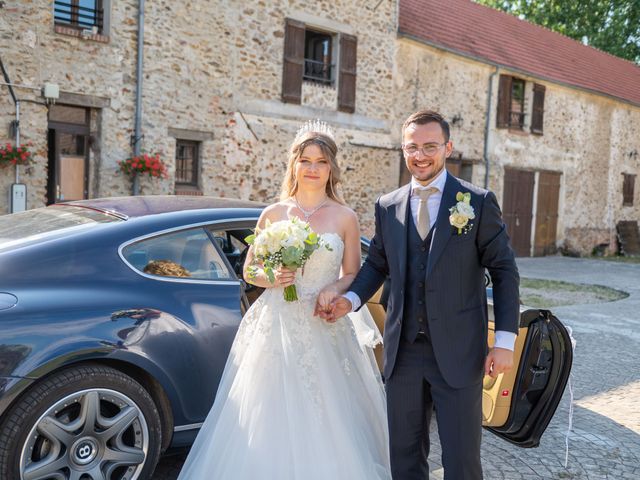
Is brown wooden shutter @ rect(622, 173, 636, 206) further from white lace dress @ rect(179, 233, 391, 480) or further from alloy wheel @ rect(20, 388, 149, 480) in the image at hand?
alloy wheel @ rect(20, 388, 149, 480)

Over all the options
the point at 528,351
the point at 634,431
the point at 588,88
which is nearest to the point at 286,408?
the point at 528,351

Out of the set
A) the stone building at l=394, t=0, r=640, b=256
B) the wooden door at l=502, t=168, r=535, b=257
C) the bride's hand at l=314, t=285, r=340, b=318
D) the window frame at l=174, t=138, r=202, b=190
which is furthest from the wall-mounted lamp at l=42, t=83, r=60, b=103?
the wooden door at l=502, t=168, r=535, b=257

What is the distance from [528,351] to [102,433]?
7.10 ft

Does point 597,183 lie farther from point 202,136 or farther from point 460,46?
point 202,136

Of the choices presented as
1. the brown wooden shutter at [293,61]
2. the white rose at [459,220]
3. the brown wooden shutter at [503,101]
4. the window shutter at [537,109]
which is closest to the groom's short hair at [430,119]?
the white rose at [459,220]

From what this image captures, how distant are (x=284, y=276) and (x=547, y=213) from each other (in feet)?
64.9

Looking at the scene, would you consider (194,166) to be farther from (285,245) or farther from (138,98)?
(285,245)

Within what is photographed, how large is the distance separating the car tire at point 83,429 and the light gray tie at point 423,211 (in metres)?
1.59

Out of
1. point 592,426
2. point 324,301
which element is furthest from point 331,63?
point 324,301

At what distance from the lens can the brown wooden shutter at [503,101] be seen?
18.9m

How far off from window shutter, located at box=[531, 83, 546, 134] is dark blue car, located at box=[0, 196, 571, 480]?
59.6 feet

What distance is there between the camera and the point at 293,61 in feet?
44.5

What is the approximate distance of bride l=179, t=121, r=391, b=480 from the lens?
9.59 ft

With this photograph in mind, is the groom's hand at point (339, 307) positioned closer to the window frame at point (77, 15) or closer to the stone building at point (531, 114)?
the window frame at point (77, 15)
